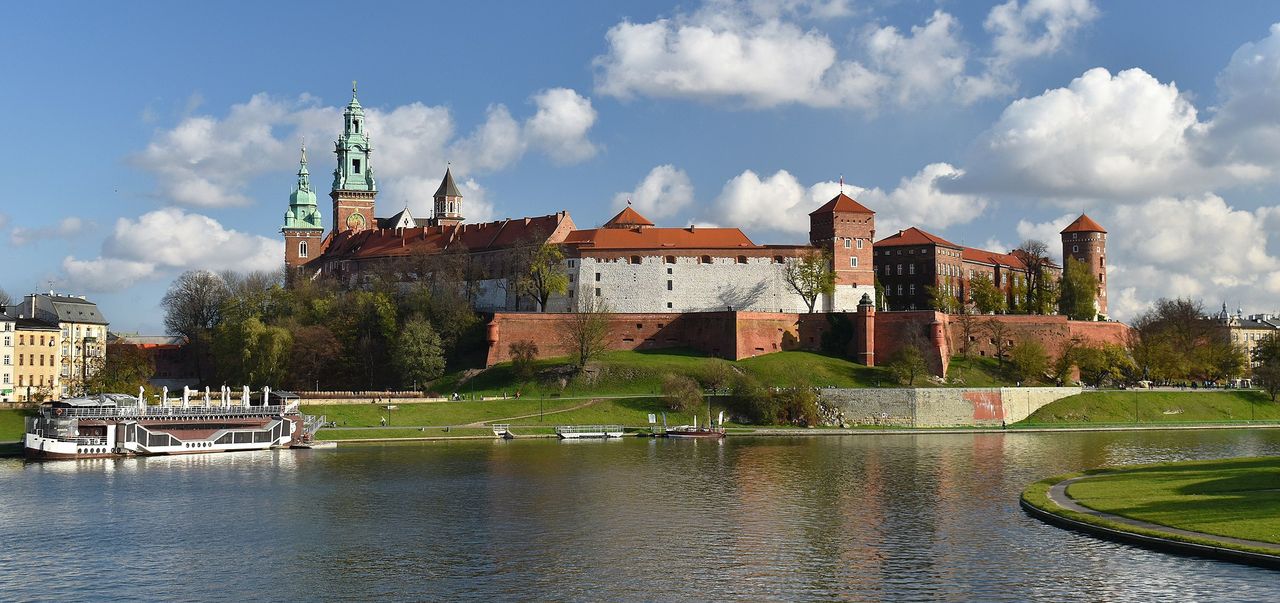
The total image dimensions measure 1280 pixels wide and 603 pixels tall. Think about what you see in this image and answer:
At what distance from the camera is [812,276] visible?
87000mm

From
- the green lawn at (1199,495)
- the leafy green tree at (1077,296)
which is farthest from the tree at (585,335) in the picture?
the green lawn at (1199,495)

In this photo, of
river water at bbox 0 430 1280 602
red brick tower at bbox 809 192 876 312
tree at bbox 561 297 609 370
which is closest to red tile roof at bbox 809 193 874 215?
red brick tower at bbox 809 192 876 312

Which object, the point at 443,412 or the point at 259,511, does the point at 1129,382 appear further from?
the point at 259,511

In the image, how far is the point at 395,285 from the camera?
294 feet

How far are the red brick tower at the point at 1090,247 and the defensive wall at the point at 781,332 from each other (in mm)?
28879

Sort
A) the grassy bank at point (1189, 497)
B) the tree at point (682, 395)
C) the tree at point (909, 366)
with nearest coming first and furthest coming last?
the grassy bank at point (1189, 497)
the tree at point (682, 395)
the tree at point (909, 366)

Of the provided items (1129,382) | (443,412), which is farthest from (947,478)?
(1129,382)

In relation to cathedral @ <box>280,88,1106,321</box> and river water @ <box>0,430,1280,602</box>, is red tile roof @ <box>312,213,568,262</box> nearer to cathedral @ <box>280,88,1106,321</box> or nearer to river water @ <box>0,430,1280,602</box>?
cathedral @ <box>280,88,1106,321</box>

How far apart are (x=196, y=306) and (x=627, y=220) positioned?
3416 centimetres

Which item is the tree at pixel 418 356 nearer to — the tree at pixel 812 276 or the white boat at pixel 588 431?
the white boat at pixel 588 431

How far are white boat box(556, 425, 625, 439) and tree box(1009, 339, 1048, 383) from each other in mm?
28523

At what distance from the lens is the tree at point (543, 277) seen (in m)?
88.4

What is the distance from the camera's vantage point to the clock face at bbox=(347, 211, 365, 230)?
119125 millimetres

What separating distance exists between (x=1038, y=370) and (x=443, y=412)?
38104 millimetres
